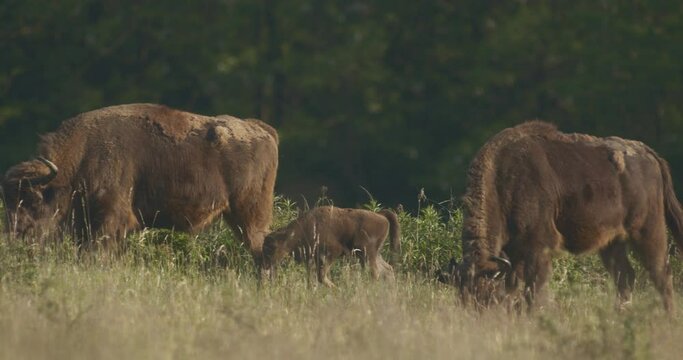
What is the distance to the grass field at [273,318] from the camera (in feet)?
27.6

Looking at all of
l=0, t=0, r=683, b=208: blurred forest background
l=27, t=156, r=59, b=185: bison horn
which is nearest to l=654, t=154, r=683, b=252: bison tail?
l=27, t=156, r=59, b=185: bison horn

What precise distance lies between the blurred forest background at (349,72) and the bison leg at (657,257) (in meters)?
15.9

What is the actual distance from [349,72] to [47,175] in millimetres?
18059

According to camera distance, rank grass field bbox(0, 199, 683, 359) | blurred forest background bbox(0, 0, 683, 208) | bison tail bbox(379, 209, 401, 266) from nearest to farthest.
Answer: grass field bbox(0, 199, 683, 359)
bison tail bbox(379, 209, 401, 266)
blurred forest background bbox(0, 0, 683, 208)

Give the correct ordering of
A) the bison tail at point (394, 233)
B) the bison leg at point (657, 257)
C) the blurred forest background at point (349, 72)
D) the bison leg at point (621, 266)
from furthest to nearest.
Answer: the blurred forest background at point (349, 72)
the bison tail at point (394, 233)
the bison leg at point (621, 266)
the bison leg at point (657, 257)

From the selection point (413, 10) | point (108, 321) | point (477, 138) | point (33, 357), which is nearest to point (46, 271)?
point (108, 321)

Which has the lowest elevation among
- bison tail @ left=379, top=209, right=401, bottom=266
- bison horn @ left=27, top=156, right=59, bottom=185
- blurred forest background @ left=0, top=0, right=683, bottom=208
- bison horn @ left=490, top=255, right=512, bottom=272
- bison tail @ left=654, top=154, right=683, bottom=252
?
blurred forest background @ left=0, top=0, right=683, bottom=208

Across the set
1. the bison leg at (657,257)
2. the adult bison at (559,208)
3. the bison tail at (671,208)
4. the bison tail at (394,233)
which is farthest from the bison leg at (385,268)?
the bison tail at (671,208)

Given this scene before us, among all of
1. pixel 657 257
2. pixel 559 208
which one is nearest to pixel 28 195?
pixel 559 208

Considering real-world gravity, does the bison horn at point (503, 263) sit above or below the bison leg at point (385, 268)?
above

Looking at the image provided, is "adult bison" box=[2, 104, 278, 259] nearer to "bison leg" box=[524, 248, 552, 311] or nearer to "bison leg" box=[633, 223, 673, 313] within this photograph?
"bison leg" box=[524, 248, 552, 311]

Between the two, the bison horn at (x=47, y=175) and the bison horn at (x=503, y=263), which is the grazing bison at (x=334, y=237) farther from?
the bison horn at (x=47, y=175)

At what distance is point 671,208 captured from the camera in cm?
1298

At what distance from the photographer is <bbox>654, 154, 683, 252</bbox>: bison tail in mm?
12906
